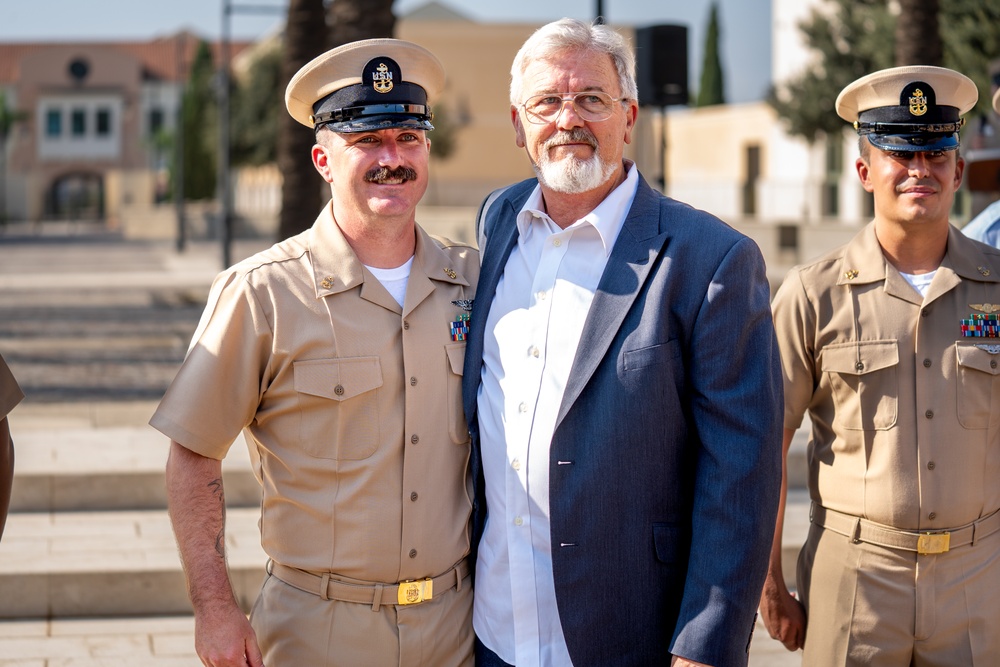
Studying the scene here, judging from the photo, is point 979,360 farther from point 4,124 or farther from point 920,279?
point 4,124

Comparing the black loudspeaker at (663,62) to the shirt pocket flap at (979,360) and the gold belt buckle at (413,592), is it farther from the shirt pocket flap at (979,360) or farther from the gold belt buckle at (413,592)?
the gold belt buckle at (413,592)

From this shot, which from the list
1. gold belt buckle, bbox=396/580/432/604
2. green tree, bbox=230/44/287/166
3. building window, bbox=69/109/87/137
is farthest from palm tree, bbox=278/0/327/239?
building window, bbox=69/109/87/137

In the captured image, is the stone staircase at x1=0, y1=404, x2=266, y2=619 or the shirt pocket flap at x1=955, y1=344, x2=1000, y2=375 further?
the stone staircase at x1=0, y1=404, x2=266, y2=619

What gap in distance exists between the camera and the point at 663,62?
10492 millimetres

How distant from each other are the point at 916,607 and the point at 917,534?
0.20m

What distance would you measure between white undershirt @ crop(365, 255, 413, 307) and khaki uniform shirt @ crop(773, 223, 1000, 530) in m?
1.19

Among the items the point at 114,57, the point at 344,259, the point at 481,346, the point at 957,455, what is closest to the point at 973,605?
the point at 957,455

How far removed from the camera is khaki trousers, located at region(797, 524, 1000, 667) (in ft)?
11.5

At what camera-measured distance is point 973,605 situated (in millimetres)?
3506

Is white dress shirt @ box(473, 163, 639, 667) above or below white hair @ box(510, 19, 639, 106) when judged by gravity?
below

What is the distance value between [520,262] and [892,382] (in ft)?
3.75

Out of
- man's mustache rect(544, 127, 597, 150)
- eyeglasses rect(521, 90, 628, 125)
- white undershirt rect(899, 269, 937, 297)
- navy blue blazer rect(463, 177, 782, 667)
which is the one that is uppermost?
eyeglasses rect(521, 90, 628, 125)

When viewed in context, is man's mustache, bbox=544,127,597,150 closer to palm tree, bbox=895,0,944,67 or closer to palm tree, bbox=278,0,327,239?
palm tree, bbox=278,0,327,239

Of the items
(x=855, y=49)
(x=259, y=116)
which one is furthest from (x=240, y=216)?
(x=855, y=49)
